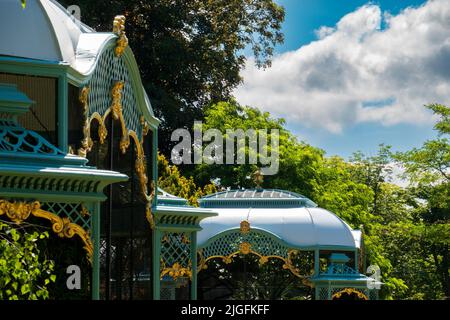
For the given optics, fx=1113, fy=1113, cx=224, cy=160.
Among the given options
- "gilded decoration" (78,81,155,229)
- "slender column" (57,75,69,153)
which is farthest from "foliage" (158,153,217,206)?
"slender column" (57,75,69,153)

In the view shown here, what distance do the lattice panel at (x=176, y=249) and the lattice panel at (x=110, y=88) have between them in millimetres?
2599

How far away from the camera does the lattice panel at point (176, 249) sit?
21.1m

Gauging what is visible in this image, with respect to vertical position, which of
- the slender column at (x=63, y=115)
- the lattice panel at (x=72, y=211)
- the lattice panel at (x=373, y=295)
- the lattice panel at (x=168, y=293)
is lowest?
the lattice panel at (x=373, y=295)

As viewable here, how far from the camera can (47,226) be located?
14.8 meters

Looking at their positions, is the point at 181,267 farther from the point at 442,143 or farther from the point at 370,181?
the point at 370,181

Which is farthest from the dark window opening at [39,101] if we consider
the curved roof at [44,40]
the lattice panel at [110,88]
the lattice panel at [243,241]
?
the lattice panel at [243,241]

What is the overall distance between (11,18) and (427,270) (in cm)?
4976

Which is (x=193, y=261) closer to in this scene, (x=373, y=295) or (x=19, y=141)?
(x=19, y=141)

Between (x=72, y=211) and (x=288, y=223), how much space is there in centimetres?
1611

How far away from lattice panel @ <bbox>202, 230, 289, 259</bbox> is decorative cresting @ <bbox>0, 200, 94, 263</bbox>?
15.0m

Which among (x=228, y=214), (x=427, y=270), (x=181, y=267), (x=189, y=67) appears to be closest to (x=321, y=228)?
(x=228, y=214)

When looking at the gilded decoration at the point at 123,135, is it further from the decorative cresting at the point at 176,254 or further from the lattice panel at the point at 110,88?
the decorative cresting at the point at 176,254

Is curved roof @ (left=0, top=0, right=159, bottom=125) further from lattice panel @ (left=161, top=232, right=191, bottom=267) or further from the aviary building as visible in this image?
lattice panel @ (left=161, top=232, right=191, bottom=267)

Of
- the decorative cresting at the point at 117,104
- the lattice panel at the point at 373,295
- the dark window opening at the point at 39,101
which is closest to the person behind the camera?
the dark window opening at the point at 39,101
